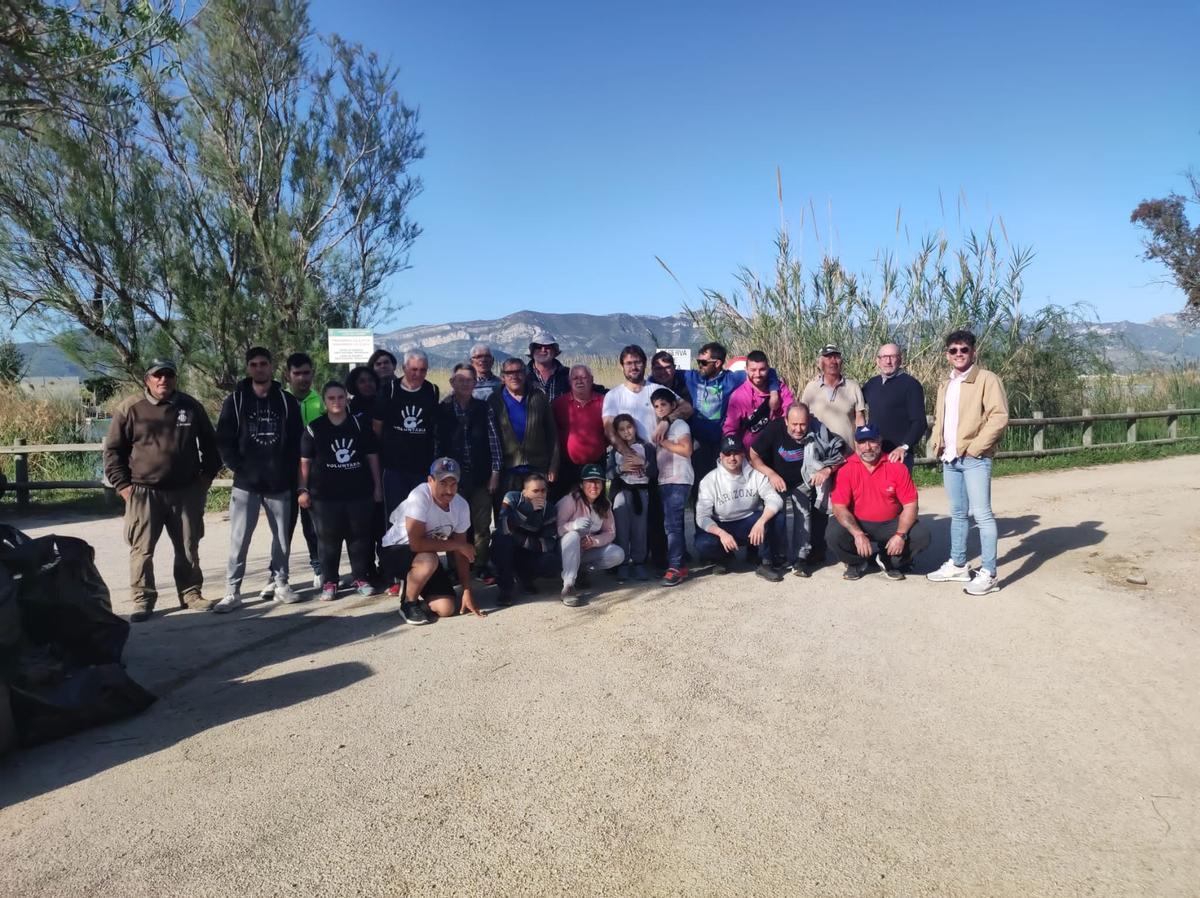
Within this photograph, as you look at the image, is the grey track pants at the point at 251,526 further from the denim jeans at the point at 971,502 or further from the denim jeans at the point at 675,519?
the denim jeans at the point at 971,502

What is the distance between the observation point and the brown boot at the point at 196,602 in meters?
6.12

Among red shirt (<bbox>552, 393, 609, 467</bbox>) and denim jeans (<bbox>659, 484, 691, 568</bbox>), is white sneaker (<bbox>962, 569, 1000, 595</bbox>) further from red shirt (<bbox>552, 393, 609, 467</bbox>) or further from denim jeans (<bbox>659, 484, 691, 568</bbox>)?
red shirt (<bbox>552, 393, 609, 467</bbox>)

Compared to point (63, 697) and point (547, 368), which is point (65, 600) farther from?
point (547, 368)

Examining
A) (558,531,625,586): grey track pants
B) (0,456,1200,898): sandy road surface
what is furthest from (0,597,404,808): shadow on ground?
(558,531,625,586): grey track pants

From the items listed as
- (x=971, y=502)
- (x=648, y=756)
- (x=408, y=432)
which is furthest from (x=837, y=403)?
(x=648, y=756)

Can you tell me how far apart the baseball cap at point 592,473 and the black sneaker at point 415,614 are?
1548mm

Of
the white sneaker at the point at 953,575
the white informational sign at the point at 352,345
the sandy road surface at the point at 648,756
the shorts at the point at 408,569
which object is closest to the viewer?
the sandy road surface at the point at 648,756

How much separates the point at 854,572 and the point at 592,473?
222 cm

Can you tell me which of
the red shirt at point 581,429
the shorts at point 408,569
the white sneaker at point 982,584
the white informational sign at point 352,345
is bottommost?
the white sneaker at point 982,584

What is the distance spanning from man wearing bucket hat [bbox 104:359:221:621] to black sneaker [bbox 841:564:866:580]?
195 inches

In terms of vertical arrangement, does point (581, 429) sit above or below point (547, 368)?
below

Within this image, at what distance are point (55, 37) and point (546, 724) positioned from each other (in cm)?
500

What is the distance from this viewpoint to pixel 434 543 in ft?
18.5

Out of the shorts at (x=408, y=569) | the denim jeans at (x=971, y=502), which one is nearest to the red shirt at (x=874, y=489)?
the denim jeans at (x=971, y=502)
